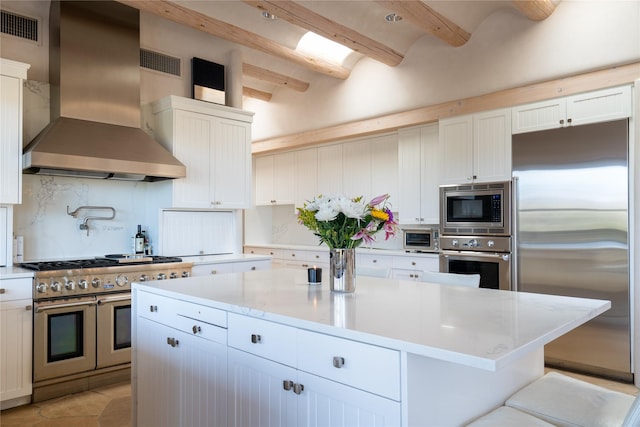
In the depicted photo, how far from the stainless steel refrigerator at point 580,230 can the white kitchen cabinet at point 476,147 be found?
164mm

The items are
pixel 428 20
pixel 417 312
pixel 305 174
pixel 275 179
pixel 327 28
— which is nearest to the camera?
pixel 417 312

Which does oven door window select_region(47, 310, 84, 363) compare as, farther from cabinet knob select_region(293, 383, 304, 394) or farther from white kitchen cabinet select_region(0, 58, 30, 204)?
cabinet knob select_region(293, 383, 304, 394)

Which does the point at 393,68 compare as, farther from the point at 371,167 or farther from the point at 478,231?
the point at 478,231

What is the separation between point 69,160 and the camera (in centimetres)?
314

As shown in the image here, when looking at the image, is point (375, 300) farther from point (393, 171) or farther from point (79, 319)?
point (393, 171)

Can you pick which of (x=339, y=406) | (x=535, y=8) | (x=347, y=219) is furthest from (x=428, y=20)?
(x=339, y=406)

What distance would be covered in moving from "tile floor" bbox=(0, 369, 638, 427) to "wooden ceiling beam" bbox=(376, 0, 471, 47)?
10.5ft

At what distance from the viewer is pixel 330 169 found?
18.9 feet

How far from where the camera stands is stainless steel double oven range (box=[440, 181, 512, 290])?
3.80 metres

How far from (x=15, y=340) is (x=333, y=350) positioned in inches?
101

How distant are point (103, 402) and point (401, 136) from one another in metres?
3.82

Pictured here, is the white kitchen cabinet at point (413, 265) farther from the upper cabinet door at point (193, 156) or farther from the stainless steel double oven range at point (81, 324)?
the stainless steel double oven range at point (81, 324)

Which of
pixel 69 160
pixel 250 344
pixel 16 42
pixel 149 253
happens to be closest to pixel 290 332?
pixel 250 344

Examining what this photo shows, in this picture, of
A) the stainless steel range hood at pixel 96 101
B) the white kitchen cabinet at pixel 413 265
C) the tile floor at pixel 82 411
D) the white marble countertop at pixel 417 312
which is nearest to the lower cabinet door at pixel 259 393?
the white marble countertop at pixel 417 312
